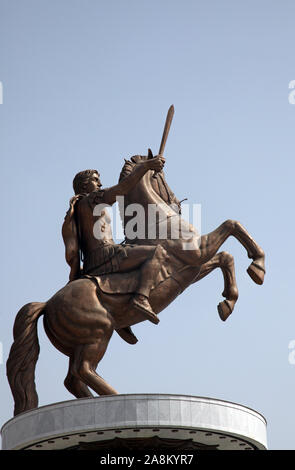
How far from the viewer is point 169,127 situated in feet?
56.9

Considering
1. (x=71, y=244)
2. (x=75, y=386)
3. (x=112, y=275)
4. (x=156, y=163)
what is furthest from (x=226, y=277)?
(x=75, y=386)

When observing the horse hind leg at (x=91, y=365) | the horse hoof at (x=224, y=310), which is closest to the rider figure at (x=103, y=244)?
A: the horse hind leg at (x=91, y=365)

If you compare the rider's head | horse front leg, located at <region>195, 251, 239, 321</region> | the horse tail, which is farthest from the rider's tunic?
horse front leg, located at <region>195, 251, 239, 321</region>

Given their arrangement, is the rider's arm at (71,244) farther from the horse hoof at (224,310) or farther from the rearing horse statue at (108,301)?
the horse hoof at (224,310)

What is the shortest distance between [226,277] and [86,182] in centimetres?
297

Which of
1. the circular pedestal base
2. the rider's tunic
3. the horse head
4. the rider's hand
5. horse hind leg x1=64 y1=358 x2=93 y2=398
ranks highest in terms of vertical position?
the rider's hand

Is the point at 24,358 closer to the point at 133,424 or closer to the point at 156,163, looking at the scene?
the point at 133,424

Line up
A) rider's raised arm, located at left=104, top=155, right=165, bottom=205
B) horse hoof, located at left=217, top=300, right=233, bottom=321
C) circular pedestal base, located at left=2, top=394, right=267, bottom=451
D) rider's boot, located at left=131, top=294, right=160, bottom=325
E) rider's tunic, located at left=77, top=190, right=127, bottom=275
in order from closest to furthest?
1. circular pedestal base, located at left=2, top=394, right=267, bottom=451
2. rider's boot, located at left=131, top=294, right=160, bottom=325
3. rider's tunic, located at left=77, top=190, right=127, bottom=275
4. rider's raised arm, located at left=104, top=155, right=165, bottom=205
5. horse hoof, located at left=217, top=300, right=233, bottom=321

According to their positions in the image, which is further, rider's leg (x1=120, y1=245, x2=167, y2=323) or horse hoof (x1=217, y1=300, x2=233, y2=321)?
horse hoof (x1=217, y1=300, x2=233, y2=321)

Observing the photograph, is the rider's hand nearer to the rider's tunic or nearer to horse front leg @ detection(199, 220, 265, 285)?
the rider's tunic

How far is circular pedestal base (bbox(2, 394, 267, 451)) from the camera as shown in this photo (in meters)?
13.8

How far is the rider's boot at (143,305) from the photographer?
1566cm
